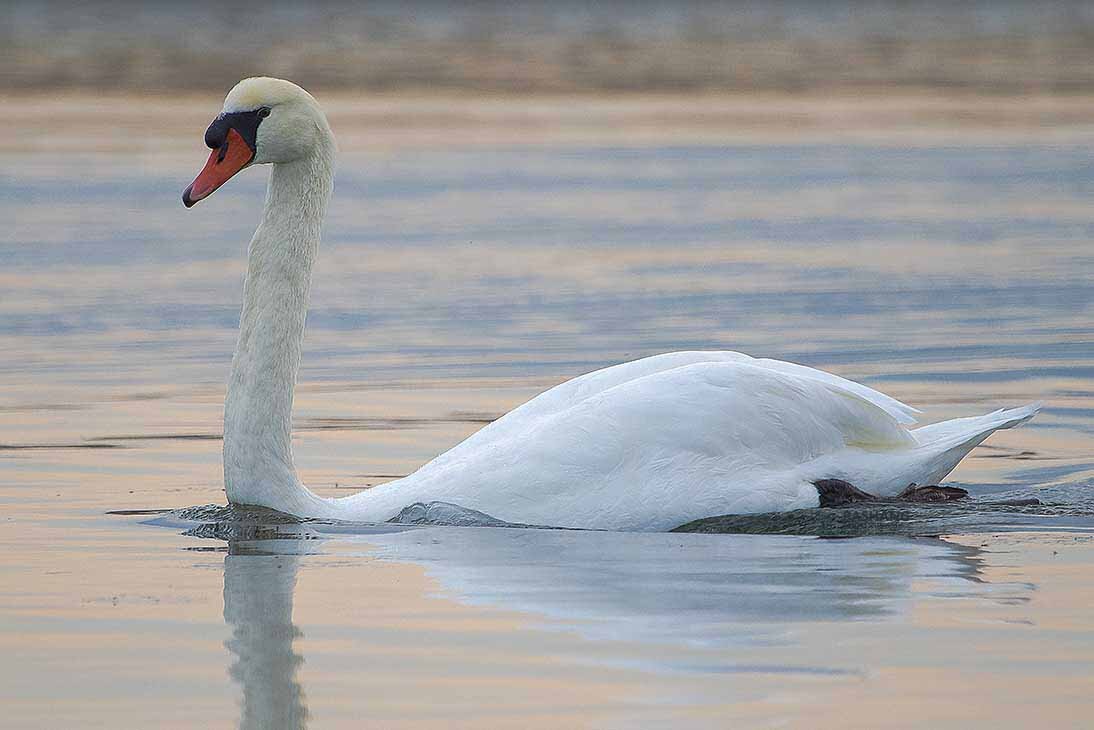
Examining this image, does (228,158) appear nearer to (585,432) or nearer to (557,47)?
(585,432)

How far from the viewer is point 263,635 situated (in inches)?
282

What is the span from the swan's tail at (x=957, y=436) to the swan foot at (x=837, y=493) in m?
0.36

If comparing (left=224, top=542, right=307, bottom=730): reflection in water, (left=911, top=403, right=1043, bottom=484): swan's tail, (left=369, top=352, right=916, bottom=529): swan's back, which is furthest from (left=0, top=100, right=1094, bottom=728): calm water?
(left=911, top=403, right=1043, bottom=484): swan's tail

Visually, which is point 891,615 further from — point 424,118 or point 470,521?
point 424,118

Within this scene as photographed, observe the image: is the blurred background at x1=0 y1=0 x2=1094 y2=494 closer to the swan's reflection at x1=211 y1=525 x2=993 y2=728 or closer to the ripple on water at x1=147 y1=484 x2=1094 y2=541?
the ripple on water at x1=147 y1=484 x2=1094 y2=541

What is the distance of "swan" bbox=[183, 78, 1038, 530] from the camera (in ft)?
28.5

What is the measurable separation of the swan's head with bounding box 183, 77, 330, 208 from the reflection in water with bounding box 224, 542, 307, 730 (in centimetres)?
159

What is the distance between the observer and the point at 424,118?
32.6 meters

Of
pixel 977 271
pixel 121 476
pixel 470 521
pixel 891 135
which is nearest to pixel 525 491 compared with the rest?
pixel 470 521

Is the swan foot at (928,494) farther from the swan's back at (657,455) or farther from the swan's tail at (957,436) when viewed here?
the swan's back at (657,455)

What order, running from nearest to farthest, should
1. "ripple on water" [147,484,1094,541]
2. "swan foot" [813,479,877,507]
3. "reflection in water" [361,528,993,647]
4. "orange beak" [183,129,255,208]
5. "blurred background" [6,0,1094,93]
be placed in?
"reflection in water" [361,528,993,647]
"ripple on water" [147,484,1094,541]
"swan foot" [813,479,877,507]
"orange beak" [183,129,255,208]
"blurred background" [6,0,1094,93]

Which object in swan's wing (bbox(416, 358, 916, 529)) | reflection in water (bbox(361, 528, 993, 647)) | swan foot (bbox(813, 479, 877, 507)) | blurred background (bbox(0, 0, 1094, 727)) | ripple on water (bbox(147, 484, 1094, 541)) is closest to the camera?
blurred background (bbox(0, 0, 1094, 727))

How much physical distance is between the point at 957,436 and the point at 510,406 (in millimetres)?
3196

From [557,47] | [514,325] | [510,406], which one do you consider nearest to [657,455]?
[510,406]
